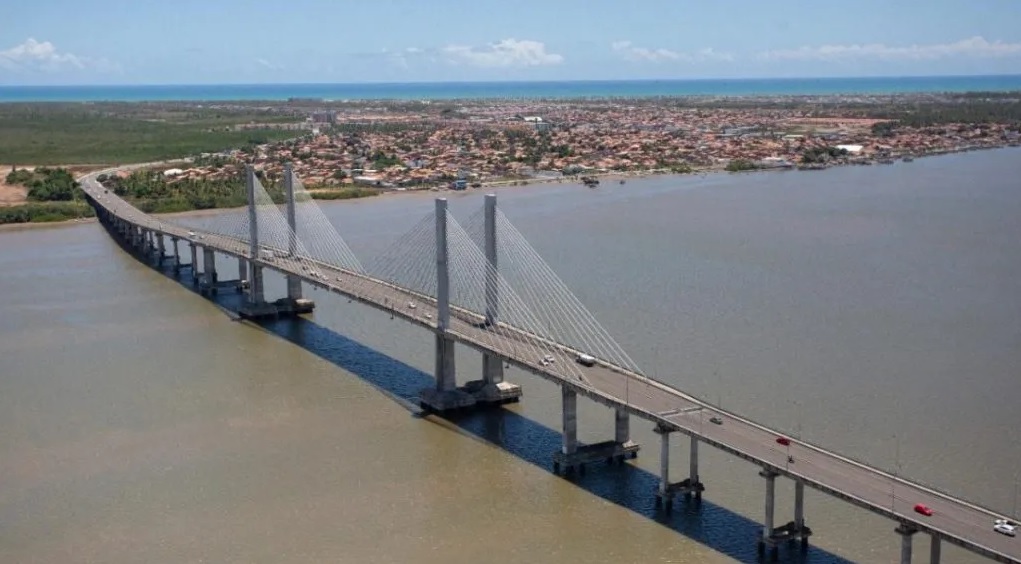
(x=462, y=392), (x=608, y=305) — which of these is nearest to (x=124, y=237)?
(x=608, y=305)

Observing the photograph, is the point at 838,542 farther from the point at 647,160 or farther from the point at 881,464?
the point at 647,160

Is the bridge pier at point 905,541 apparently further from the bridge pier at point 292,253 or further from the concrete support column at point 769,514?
the bridge pier at point 292,253

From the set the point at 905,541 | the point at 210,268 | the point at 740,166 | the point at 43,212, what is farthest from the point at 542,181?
the point at 905,541

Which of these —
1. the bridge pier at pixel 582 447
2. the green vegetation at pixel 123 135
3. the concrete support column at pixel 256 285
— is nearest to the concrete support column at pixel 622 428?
the bridge pier at pixel 582 447

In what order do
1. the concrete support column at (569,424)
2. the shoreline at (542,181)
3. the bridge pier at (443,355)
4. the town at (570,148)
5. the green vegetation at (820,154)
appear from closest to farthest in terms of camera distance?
1. the concrete support column at (569,424)
2. the bridge pier at (443,355)
3. the shoreline at (542,181)
4. the town at (570,148)
5. the green vegetation at (820,154)

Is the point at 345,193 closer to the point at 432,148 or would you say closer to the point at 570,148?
the point at 432,148

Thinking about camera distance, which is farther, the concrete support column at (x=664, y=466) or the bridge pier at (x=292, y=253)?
the bridge pier at (x=292, y=253)

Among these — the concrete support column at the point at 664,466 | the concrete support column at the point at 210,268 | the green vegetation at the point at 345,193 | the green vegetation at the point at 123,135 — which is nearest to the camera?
the concrete support column at the point at 664,466
